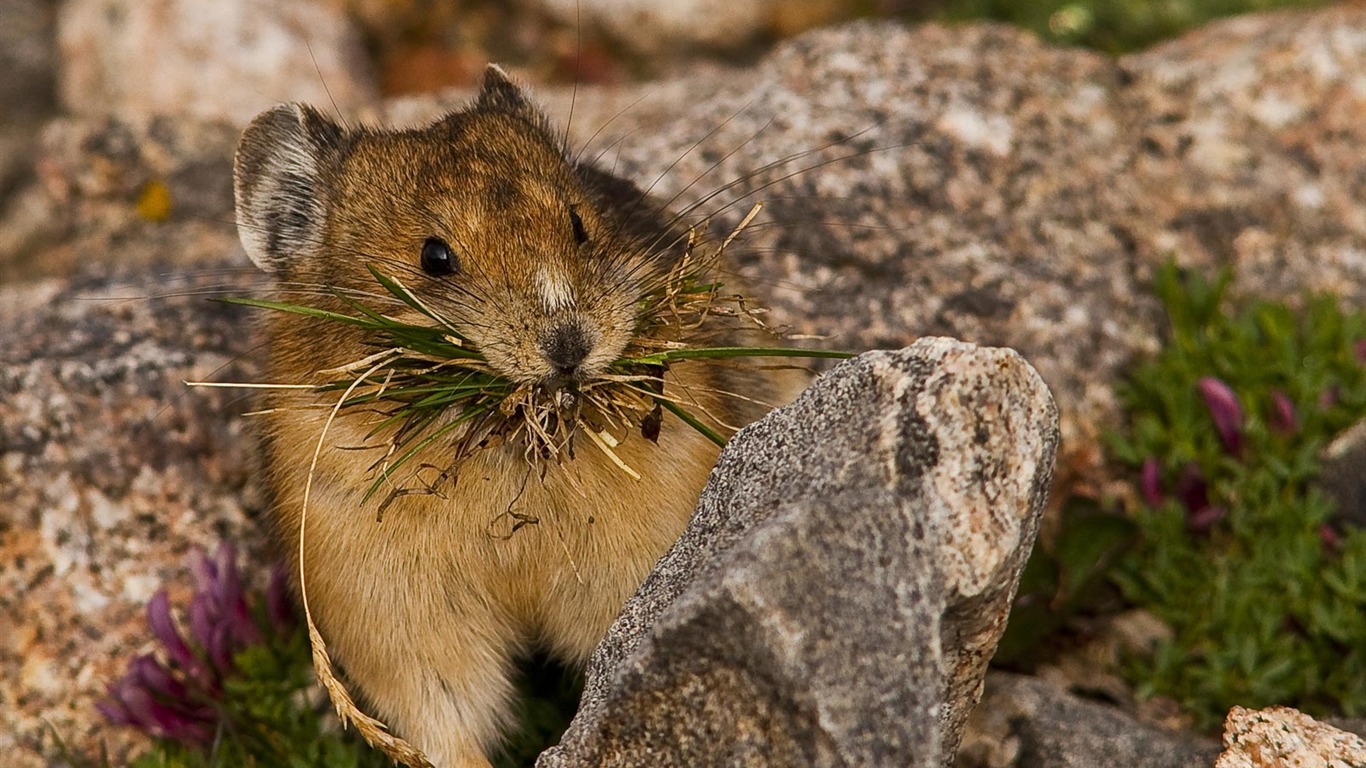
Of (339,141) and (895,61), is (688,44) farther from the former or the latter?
(339,141)

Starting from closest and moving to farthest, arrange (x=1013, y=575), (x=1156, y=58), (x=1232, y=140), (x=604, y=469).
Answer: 1. (x=1013, y=575)
2. (x=604, y=469)
3. (x=1232, y=140)
4. (x=1156, y=58)

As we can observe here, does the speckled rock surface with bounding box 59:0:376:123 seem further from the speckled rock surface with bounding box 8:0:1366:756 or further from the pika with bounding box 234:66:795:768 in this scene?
the pika with bounding box 234:66:795:768

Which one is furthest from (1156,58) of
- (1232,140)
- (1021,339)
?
(1021,339)

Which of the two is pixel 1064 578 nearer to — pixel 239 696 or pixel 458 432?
pixel 458 432

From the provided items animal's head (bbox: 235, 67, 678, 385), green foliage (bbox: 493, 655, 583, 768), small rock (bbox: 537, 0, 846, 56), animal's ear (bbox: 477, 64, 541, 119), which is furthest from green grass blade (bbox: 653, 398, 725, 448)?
small rock (bbox: 537, 0, 846, 56)

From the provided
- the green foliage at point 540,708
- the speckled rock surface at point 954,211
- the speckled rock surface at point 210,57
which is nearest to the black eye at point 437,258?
the green foliage at point 540,708

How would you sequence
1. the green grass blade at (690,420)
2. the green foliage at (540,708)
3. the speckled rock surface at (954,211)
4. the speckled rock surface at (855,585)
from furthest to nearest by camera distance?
the speckled rock surface at (954,211) → the green foliage at (540,708) → the green grass blade at (690,420) → the speckled rock surface at (855,585)

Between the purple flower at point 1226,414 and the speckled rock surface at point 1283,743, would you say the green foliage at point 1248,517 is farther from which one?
the speckled rock surface at point 1283,743

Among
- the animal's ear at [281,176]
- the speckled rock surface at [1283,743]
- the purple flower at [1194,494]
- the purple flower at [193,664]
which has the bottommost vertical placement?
the purple flower at [1194,494]
